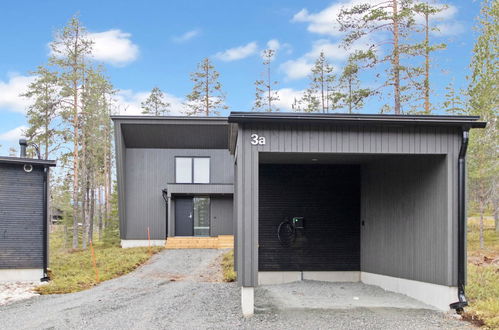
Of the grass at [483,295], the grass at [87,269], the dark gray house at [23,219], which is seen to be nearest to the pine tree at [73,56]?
the grass at [87,269]

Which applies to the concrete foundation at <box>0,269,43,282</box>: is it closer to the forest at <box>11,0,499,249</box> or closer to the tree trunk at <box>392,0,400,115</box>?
the forest at <box>11,0,499,249</box>

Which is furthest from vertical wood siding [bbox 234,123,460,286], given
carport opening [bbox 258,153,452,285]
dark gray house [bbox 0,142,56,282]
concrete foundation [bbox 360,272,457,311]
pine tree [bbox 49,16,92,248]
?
pine tree [bbox 49,16,92,248]

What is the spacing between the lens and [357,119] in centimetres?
757

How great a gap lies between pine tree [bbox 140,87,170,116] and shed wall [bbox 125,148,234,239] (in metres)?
15.0

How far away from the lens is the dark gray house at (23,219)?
11812 mm

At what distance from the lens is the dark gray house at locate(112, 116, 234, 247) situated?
18.8 meters

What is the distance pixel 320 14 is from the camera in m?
27.0

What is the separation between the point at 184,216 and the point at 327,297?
1229cm

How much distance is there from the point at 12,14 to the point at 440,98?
19355 millimetres

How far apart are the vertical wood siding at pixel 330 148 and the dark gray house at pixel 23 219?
699 centimetres

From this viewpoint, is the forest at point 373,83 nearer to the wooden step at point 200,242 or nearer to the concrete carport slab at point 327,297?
the wooden step at point 200,242

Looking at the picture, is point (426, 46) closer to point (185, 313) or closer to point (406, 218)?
point (406, 218)

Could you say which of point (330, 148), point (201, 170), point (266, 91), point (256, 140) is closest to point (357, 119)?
point (330, 148)

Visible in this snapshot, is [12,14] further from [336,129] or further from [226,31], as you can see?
[336,129]
